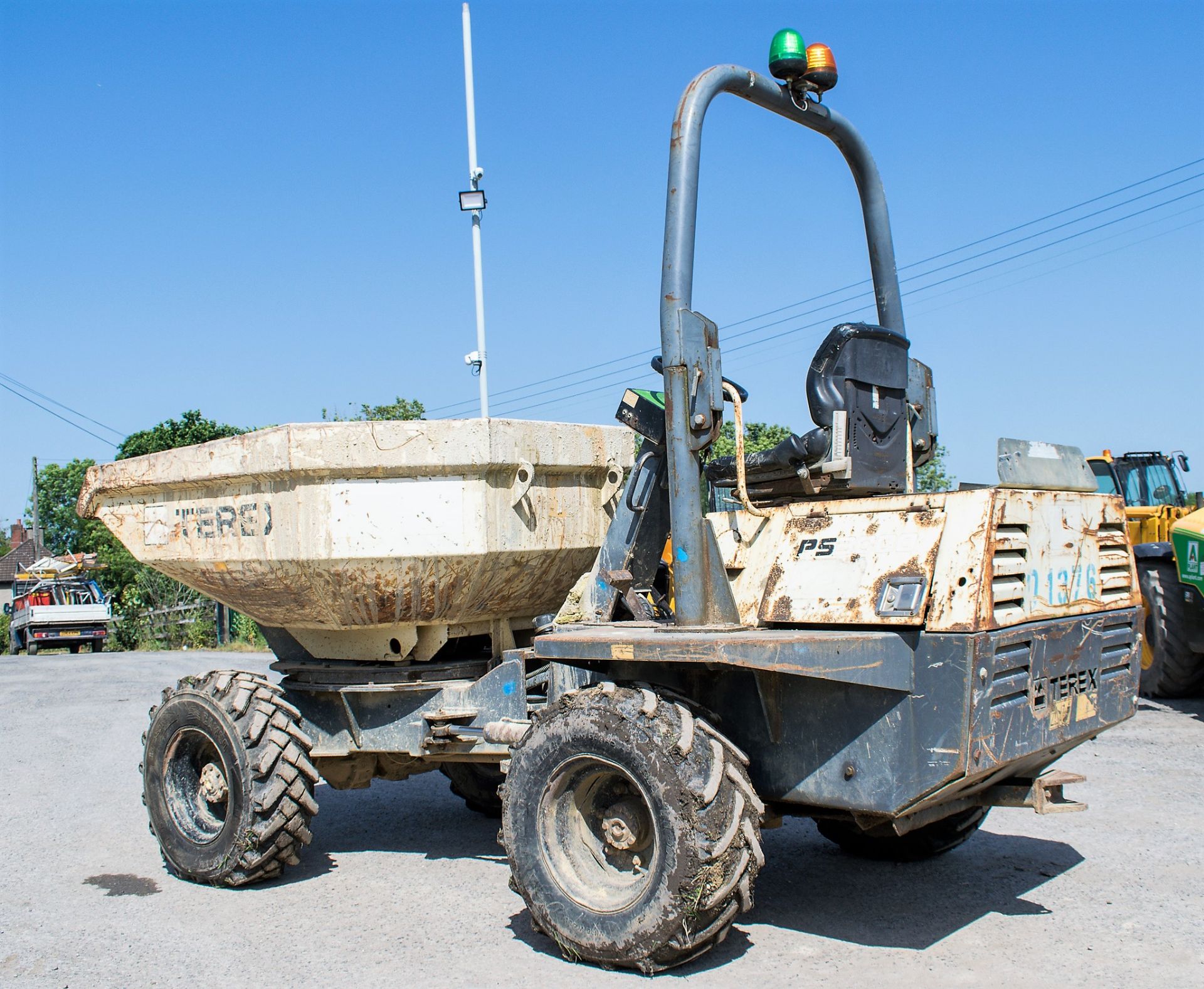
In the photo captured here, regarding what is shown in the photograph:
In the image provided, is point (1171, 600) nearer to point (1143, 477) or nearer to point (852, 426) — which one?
point (1143, 477)

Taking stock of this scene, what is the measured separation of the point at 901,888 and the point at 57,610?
83.1 ft

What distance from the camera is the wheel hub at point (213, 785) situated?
5.71 m

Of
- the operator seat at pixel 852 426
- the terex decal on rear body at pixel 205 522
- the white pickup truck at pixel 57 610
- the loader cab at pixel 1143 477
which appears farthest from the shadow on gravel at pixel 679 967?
the white pickup truck at pixel 57 610

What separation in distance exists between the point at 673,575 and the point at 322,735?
2428 mm

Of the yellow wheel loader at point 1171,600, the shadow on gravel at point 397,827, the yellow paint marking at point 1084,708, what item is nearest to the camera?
the yellow paint marking at point 1084,708

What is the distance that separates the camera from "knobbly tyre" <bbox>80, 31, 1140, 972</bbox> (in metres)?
3.98

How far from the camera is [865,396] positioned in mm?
4664

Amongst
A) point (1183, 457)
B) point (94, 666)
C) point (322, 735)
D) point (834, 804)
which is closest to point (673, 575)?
point (834, 804)

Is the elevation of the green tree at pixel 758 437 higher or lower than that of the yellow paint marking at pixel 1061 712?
higher

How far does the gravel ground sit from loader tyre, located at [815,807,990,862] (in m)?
0.07

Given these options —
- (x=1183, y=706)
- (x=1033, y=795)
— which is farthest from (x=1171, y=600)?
(x=1033, y=795)

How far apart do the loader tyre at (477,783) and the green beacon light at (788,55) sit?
159 inches

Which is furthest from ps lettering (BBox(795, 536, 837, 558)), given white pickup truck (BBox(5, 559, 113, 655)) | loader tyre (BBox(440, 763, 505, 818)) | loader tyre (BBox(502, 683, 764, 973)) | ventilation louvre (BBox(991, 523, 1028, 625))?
white pickup truck (BBox(5, 559, 113, 655))

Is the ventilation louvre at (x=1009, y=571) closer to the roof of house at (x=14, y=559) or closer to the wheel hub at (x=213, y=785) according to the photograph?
the wheel hub at (x=213, y=785)
